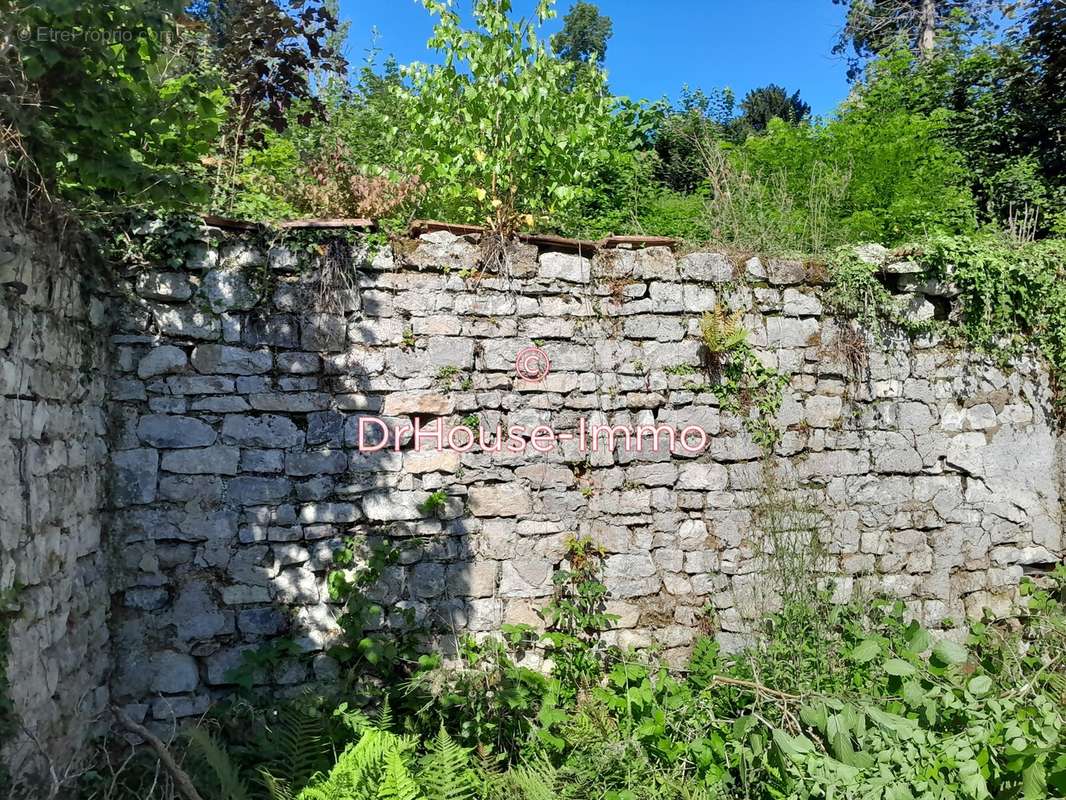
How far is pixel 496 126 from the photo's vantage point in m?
5.09

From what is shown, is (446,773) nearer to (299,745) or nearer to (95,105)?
(299,745)

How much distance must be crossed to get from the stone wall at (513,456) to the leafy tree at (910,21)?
39.4 feet

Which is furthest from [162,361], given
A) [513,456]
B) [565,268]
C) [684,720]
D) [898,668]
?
[898,668]

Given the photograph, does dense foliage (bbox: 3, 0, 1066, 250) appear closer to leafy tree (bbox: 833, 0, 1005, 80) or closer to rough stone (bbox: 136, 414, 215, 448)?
rough stone (bbox: 136, 414, 215, 448)

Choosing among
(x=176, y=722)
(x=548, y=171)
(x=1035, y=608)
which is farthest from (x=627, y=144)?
(x=176, y=722)

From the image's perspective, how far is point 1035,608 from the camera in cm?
486

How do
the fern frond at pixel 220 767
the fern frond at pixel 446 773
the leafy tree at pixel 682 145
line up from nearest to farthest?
the fern frond at pixel 220 767
the fern frond at pixel 446 773
the leafy tree at pixel 682 145

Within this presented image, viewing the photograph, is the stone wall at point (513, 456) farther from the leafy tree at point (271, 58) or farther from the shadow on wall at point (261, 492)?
the leafy tree at point (271, 58)

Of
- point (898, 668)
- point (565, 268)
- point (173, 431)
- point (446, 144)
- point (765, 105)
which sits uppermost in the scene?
point (765, 105)

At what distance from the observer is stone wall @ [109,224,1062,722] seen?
3918mm

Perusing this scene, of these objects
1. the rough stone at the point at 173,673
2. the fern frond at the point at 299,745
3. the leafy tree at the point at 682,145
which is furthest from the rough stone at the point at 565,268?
the leafy tree at the point at 682,145

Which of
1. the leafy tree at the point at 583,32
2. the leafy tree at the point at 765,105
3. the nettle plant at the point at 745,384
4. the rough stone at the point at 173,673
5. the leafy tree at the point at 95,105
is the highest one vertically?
the leafy tree at the point at 583,32

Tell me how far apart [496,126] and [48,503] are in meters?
3.49

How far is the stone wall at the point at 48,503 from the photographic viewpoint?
9.23 ft
